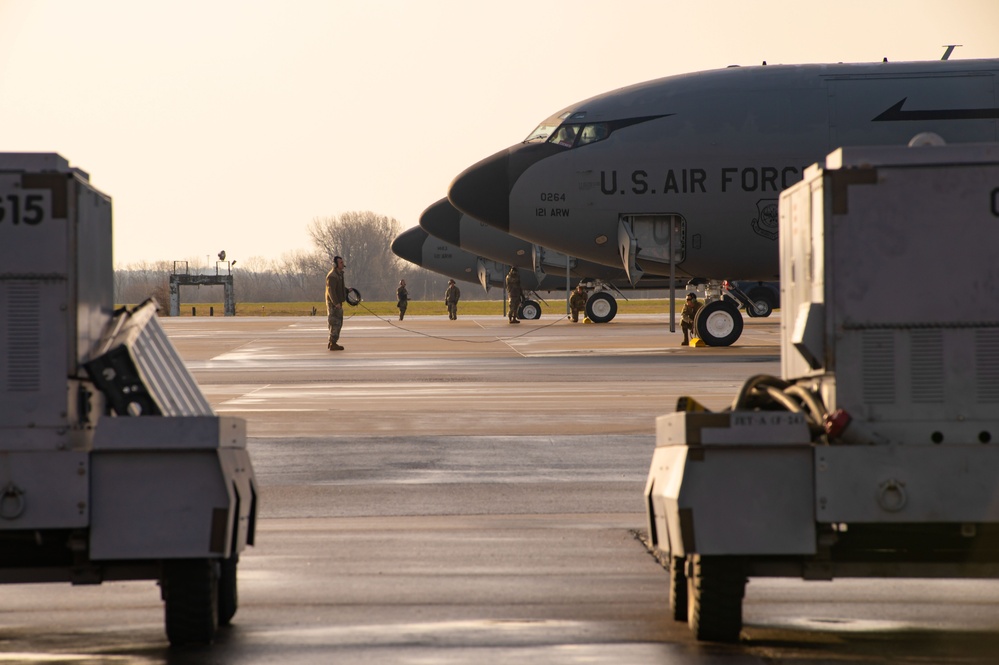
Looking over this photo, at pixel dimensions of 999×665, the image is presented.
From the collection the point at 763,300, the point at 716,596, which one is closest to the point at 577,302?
the point at 763,300

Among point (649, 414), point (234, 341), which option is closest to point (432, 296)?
point (234, 341)

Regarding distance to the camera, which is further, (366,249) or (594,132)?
(366,249)

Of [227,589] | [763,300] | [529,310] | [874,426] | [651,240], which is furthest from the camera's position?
[529,310]

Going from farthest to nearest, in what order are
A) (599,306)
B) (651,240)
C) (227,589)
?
(599,306)
(651,240)
(227,589)

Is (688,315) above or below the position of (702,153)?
below

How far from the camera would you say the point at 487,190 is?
1132 inches

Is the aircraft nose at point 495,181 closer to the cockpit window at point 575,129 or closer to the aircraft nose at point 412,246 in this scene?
the cockpit window at point 575,129

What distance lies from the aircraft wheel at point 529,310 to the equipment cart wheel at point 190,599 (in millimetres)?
48496

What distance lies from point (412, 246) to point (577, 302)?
1218cm

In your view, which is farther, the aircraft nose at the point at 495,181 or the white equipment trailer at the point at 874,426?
the aircraft nose at the point at 495,181

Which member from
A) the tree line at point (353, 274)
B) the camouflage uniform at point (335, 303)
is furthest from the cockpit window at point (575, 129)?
the tree line at point (353, 274)

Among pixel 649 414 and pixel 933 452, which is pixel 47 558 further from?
pixel 649 414

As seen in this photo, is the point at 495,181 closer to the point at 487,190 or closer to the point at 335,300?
the point at 487,190

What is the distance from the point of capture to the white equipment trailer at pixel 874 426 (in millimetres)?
5852
